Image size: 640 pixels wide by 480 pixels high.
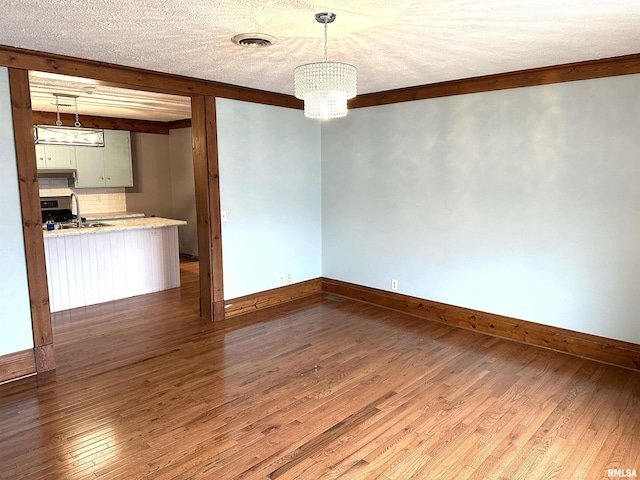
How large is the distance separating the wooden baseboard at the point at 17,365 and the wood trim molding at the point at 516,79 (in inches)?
159

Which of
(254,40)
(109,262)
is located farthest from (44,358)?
(254,40)

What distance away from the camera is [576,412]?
284 cm

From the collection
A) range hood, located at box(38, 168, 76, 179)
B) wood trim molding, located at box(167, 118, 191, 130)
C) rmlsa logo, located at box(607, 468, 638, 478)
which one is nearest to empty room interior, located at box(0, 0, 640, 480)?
rmlsa logo, located at box(607, 468, 638, 478)

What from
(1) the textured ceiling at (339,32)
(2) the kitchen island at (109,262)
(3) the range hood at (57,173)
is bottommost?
(2) the kitchen island at (109,262)

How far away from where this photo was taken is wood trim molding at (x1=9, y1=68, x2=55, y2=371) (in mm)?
3211

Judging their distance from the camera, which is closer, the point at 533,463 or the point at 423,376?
the point at 533,463

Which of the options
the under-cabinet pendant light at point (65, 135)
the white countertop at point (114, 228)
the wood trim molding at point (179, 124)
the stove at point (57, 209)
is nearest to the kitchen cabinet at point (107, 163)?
the stove at point (57, 209)

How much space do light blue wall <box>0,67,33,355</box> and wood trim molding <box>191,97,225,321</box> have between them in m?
1.65

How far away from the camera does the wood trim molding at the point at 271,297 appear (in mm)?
4882

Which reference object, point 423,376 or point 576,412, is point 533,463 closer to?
point 576,412

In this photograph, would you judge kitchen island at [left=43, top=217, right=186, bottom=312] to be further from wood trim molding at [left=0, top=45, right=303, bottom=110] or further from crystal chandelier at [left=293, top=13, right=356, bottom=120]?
crystal chandelier at [left=293, top=13, right=356, bottom=120]

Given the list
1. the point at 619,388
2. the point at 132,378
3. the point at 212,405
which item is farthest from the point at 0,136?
the point at 619,388

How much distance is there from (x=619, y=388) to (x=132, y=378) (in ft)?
11.8

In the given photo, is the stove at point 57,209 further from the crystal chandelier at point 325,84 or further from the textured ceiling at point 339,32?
the crystal chandelier at point 325,84
